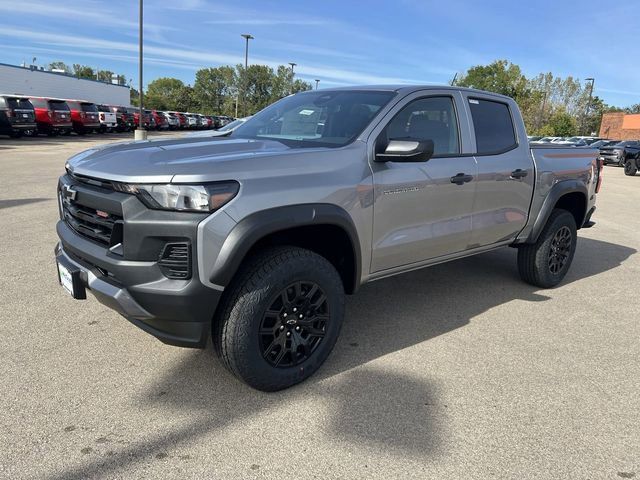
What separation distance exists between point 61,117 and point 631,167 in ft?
85.9

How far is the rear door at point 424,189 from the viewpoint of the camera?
344 cm

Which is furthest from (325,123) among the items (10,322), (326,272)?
(10,322)

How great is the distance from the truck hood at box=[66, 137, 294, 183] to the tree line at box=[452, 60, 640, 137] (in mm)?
40870

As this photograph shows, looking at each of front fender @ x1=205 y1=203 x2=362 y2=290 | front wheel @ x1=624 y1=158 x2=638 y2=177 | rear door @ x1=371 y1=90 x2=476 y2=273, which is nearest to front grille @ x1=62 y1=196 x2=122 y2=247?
front fender @ x1=205 y1=203 x2=362 y2=290

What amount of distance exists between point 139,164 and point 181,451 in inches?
57.5

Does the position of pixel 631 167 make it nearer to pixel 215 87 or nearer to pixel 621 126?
pixel 621 126

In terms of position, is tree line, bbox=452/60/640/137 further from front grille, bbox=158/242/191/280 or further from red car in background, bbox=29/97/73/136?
front grille, bbox=158/242/191/280

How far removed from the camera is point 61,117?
2550cm

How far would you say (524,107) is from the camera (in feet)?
197

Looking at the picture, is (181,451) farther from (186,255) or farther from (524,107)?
(524,107)

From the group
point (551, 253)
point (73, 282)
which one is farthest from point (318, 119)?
point (551, 253)

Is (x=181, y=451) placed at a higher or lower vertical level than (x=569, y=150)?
lower

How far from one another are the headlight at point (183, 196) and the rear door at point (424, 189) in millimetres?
1132

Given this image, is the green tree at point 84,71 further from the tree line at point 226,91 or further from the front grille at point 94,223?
the front grille at point 94,223
